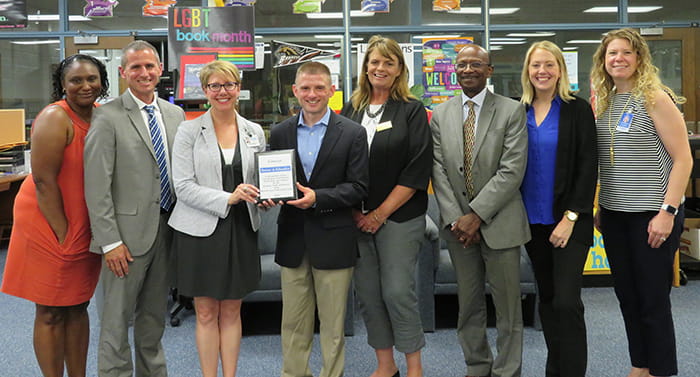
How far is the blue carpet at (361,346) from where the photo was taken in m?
3.12

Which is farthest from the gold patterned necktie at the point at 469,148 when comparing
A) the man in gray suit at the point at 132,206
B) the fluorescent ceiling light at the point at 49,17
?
the fluorescent ceiling light at the point at 49,17

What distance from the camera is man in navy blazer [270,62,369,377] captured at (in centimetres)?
244

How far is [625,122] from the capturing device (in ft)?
8.18

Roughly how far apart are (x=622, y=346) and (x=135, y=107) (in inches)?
117

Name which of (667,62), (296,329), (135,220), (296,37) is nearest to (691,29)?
(667,62)

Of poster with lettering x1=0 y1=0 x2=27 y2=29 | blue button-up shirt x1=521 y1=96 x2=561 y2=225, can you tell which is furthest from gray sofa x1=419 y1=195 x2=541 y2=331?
poster with lettering x1=0 y1=0 x2=27 y2=29

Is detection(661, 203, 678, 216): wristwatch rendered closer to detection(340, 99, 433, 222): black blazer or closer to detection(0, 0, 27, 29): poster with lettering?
detection(340, 99, 433, 222): black blazer

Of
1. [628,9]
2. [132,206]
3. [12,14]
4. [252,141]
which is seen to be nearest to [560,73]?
[252,141]

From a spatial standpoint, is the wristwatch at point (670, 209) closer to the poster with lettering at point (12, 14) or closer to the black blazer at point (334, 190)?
the black blazer at point (334, 190)

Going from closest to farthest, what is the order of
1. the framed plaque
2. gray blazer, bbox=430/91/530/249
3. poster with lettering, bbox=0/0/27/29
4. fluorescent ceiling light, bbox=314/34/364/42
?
the framed plaque, gray blazer, bbox=430/91/530/249, fluorescent ceiling light, bbox=314/34/364/42, poster with lettering, bbox=0/0/27/29

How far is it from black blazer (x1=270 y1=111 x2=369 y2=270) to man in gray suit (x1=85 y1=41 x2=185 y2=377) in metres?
0.52

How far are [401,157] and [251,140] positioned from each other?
0.66 m

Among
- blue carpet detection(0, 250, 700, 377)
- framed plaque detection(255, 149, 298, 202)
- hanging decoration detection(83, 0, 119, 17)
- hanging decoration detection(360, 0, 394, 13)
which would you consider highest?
hanging decoration detection(83, 0, 119, 17)

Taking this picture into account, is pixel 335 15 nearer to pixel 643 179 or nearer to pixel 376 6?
pixel 376 6
